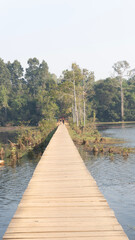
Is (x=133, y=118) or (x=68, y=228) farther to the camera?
(x=133, y=118)

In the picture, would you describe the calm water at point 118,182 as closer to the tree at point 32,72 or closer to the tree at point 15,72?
the tree at point 32,72

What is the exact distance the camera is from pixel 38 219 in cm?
529

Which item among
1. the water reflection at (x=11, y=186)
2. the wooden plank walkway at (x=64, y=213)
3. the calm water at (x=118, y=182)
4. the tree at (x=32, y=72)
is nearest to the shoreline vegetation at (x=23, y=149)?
the water reflection at (x=11, y=186)

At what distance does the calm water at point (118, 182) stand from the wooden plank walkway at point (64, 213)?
2.05 meters

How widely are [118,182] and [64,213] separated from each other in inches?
347

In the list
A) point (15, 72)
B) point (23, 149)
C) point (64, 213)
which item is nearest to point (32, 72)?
point (15, 72)

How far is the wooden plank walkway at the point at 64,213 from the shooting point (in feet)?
15.0

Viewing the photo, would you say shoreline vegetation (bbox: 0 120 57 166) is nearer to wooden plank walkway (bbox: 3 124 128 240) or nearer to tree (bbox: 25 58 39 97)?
wooden plank walkway (bbox: 3 124 128 240)

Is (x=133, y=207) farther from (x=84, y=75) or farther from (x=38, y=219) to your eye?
(x=84, y=75)

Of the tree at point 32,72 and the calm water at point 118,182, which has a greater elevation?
the tree at point 32,72

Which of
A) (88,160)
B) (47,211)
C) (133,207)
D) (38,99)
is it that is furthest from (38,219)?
(38,99)

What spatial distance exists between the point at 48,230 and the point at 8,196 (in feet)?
26.3

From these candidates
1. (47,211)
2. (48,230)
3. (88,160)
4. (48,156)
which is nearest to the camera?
(48,230)

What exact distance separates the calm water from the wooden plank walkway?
2.05 metres
